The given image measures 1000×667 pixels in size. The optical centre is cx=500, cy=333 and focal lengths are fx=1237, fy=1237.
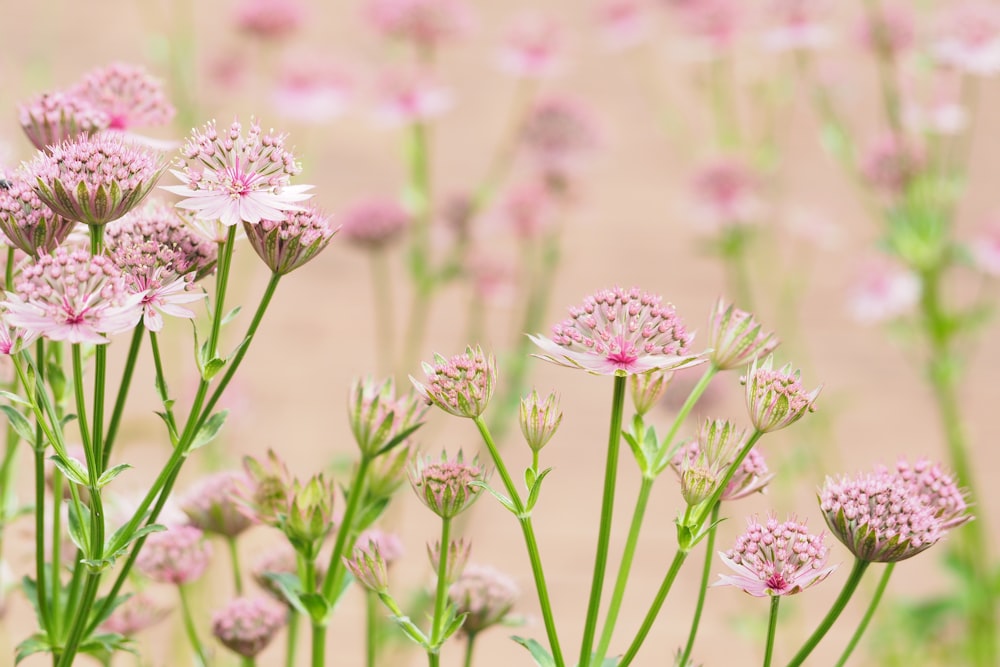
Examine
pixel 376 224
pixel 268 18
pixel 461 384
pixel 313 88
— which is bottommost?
pixel 461 384

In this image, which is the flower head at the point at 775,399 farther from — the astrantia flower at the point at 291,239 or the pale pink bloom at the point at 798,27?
the pale pink bloom at the point at 798,27

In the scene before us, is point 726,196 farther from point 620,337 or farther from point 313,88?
point 620,337

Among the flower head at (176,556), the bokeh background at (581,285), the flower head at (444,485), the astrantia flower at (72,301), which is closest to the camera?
the astrantia flower at (72,301)

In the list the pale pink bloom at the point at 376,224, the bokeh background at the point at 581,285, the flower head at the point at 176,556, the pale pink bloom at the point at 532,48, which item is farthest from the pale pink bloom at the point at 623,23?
the flower head at the point at 176,556

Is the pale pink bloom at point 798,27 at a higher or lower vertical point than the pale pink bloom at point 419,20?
higher

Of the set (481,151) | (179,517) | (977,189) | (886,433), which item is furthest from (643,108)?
(179,517)

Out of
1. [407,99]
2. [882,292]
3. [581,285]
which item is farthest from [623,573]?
[581,285]

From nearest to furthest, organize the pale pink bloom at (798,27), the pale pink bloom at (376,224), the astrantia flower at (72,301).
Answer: the astrantia flower at (72,301) → the pale pink bloom at (376,224) → the pale pink bloom at (798,27)
